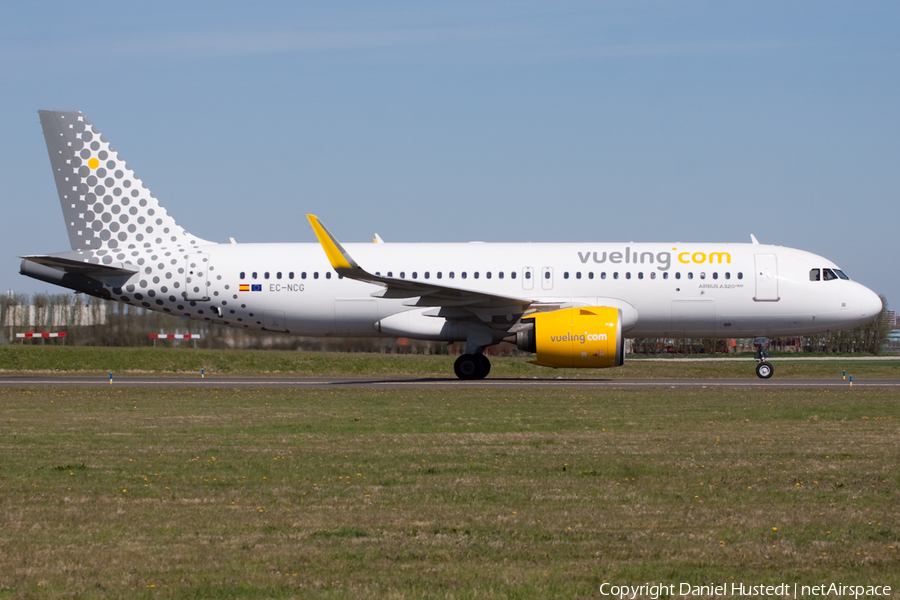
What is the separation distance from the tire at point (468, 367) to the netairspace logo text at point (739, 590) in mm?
20464

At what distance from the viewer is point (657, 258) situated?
2672cm

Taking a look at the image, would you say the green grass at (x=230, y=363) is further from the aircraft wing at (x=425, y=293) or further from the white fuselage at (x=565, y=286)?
the aircraft wing at (x=425, y=293)

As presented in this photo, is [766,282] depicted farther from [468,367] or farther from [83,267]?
[83,267]

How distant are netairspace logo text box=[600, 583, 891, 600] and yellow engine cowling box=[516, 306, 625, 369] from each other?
59.0ft

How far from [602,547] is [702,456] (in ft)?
15.7

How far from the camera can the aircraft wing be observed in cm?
2391

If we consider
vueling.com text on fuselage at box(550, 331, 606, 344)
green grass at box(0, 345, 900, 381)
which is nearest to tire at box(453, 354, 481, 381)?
vueling.com text on fuselage at box(550, 331, 606, 344)

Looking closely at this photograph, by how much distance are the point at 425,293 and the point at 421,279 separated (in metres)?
1.97

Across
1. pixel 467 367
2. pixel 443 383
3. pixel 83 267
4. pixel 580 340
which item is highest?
pixel 83 267

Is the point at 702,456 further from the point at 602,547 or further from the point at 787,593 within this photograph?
the point at 787,593

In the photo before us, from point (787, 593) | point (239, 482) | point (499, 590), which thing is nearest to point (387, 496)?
point (239, 482)

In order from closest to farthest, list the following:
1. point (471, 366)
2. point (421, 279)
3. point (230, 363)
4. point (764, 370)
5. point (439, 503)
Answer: point (439, 503) < point (471, 366) < point (421, 279) < point (764, 370) < point (230, 363)

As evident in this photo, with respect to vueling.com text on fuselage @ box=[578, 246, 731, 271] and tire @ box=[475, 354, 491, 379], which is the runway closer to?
tire @ box=[475, 354, 491, 379]

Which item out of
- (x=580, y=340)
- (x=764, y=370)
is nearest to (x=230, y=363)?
(x=580, y=340)
